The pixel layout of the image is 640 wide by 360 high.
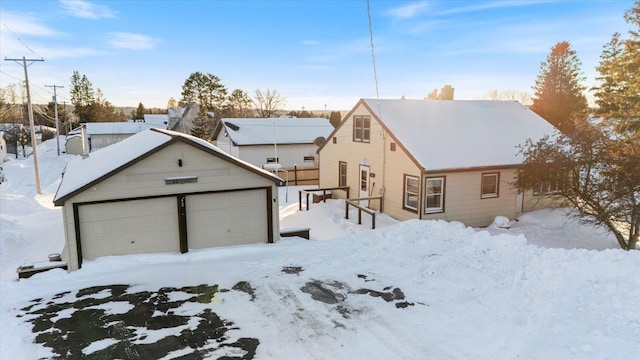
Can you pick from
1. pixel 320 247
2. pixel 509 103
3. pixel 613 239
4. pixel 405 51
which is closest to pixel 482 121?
pixel 509 103

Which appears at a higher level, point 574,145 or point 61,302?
point 574,145

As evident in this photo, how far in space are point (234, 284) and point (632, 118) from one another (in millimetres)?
26255

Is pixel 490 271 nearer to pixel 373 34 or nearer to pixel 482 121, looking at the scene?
pixel 373 34

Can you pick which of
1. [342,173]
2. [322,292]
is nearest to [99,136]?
[342,173]

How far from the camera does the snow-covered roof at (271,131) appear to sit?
32562 mm

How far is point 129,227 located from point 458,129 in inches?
615

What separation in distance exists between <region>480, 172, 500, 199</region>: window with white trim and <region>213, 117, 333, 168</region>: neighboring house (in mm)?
15019

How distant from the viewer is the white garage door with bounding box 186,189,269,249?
13.5 m

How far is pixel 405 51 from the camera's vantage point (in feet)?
64.9

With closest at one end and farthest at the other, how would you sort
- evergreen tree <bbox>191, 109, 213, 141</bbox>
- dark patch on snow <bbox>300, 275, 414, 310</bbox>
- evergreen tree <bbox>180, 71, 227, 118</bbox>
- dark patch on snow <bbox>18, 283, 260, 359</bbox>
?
dark patch on snow <bbox>18, 283, 260, 359</bbox> → dark patch on snow <bbox>300, 275, 414, 310</bbox> → evergreen tree <bbox>191, 109, 213, 141</bbox> → evergreen tree <bbox>180, 71, 227, 118</bbox>

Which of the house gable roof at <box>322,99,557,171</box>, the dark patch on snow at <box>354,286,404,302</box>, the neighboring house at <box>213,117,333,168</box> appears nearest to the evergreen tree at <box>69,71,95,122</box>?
the neighboring house at <box>213,117,333,168</box>

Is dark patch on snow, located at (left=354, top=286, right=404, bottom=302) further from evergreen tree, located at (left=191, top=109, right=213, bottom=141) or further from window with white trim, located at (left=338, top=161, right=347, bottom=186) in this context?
evergreen tree, located at (left=191, top=109, right=213, bottom=141)

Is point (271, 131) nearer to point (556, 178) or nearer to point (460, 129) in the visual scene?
point (460, 129)

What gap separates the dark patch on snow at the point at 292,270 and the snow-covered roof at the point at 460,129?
296 inches
